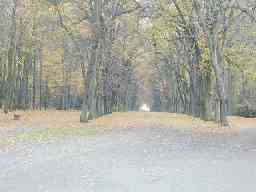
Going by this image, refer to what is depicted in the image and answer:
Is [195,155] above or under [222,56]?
under

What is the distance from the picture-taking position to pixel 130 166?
42.4 ft

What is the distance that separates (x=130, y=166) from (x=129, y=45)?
39762 mm

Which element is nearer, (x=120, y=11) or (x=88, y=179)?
(x=88, y=179)

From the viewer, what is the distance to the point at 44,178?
11.4m

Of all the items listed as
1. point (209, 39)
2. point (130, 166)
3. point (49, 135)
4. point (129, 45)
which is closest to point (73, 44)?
point (129, 45)

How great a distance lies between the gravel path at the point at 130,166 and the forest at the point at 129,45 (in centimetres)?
845

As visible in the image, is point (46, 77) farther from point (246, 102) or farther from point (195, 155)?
point (195, 155)

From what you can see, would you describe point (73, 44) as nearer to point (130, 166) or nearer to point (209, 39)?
point (209, 39)

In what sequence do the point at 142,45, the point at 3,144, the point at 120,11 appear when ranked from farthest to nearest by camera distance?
the point at 142,45, the point at 120,11, the point at 3,144

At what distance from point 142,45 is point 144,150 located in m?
35.1

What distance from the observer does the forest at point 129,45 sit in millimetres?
32062

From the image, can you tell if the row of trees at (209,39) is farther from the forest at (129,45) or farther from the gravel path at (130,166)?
the gravel path at (130,166)

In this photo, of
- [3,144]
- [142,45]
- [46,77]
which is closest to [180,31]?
[142,45]

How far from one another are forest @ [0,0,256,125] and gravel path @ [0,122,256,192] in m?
8.45
